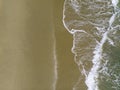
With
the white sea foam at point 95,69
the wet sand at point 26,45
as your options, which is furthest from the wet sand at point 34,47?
the white sea foam at point 95,69

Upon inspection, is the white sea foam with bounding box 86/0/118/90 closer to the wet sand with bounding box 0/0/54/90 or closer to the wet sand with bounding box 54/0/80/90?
the wet sand with bounding box 54/0/80/90

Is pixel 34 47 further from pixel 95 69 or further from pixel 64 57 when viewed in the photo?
pixel 95 69

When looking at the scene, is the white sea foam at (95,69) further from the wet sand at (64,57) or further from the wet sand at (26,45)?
the wet sand at (26,45)

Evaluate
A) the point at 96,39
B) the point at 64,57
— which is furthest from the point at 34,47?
the point at 96,39

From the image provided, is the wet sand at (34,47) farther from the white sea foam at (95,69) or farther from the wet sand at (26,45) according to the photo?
the white sea foam at (95,69)

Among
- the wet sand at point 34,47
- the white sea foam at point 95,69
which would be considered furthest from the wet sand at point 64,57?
the white sea foam at point 95,69

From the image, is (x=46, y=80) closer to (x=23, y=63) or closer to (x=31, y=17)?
(x=23, y=63)

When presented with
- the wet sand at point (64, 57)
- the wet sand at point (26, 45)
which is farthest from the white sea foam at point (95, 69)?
the wet sand at point (26, 45)

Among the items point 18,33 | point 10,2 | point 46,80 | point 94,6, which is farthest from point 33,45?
point 94,6

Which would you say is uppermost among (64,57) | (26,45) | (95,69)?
(26,45)

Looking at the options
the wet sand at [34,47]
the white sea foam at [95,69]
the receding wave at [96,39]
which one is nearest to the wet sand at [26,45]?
the wet sand at [34,47]
